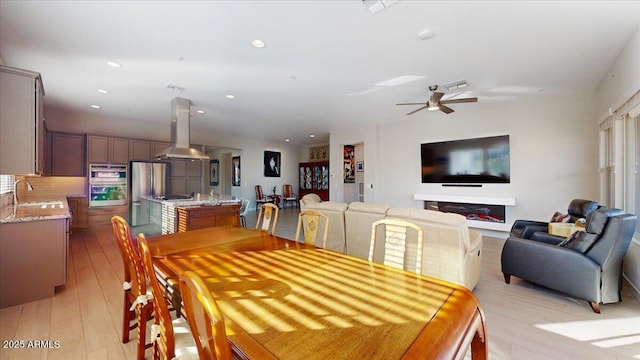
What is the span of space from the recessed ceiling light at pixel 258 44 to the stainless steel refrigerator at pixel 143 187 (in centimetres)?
481

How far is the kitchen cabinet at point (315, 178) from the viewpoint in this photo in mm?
10211

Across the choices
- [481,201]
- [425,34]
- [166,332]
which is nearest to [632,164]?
[481,201]

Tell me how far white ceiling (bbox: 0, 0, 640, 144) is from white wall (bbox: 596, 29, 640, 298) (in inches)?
6.7

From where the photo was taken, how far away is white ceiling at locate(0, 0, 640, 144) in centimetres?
230

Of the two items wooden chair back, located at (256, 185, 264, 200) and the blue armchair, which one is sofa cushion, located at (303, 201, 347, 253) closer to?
the blue armchair

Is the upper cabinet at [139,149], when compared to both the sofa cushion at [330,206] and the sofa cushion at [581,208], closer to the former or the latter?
the sofa cushion at [330,206]

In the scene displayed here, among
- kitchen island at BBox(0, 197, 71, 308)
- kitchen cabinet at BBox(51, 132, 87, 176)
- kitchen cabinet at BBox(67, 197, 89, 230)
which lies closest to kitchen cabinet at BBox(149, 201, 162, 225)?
kitchen cabinet at BBox(67, 197, 89, 230)

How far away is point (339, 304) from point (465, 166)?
5.71 meters

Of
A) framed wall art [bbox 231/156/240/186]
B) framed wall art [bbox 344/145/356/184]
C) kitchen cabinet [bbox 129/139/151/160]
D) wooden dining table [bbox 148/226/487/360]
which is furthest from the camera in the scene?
framed wall art [bbox 231/156/240/186]

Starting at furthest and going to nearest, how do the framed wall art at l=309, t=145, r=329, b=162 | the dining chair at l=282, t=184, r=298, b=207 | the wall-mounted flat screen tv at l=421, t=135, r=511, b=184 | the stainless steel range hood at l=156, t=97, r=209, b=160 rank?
the framed wall art at l=309, t=145, r=329, b=162
the dining chair at l=282, t=184, r=298, b=207
the wall-mounted flat screen tv at l=421, t=135, r=511, b=184
the stainless steel range hood at l=156, t=97, r=209, b=160

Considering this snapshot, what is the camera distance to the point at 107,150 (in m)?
6.04

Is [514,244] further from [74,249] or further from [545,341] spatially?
[74,249]

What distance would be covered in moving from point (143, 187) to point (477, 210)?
795cm

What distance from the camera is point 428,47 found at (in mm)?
2941
